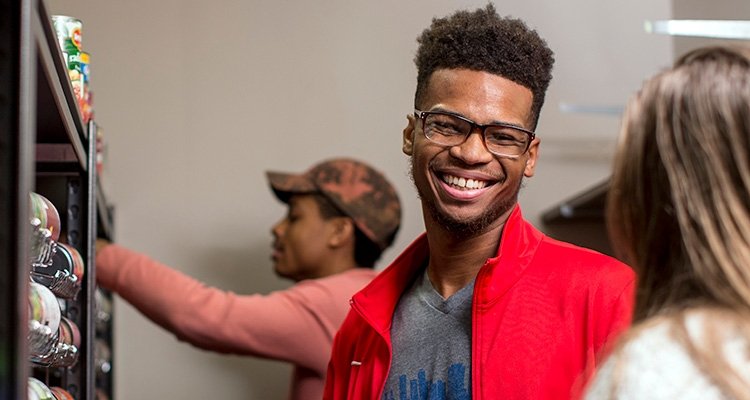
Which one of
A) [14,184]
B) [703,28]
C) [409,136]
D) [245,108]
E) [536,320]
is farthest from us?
[245,108]

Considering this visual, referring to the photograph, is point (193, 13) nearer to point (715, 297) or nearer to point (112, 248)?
point (112, 248)

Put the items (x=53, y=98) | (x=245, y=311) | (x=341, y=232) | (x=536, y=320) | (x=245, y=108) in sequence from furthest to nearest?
(x=245, y=108) < (x=341, y=232) < (x=245, y=311) < (x=536, y=320) < (x=53, y=98)

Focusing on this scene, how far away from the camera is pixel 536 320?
188cm

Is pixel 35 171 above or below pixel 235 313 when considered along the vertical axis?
above

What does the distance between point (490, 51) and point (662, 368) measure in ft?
3.16

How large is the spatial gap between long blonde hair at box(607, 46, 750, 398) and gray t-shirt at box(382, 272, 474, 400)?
2.25ft

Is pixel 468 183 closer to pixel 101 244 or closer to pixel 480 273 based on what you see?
pixel 480 273

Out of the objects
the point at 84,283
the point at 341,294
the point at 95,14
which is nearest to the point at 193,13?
the point at 95,14

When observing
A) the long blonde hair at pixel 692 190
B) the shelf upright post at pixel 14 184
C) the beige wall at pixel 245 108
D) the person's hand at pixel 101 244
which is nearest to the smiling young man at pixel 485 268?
the long blonde hair at pixel 692 190

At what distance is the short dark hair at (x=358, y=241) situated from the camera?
11.1ft

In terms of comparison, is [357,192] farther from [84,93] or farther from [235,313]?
[84,93]

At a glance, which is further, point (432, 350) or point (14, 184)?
point (432, 350)

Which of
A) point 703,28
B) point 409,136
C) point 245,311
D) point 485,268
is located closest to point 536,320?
point 485,268

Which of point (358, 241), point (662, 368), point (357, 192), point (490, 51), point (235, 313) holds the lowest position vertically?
point (235, 313)
